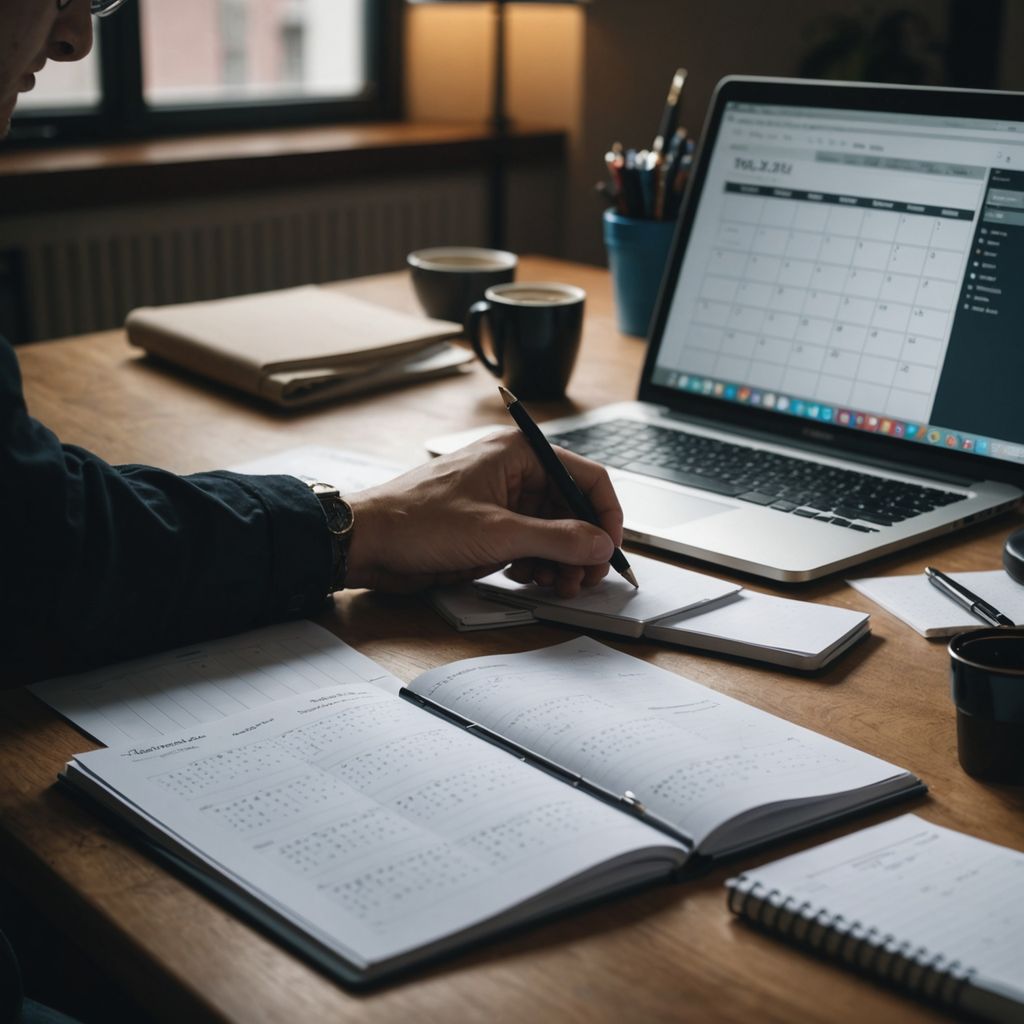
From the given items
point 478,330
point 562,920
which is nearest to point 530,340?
point 478,330

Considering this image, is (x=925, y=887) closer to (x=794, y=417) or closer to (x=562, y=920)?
(x=562, y=920)

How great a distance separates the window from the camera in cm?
291

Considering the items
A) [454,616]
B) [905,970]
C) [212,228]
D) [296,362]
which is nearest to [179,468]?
[296,362]

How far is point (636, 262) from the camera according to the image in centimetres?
163

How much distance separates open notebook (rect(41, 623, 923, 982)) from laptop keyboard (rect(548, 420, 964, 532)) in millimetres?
314

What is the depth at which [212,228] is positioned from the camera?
9.66ft

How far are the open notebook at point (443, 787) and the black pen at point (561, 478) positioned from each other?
Result: 116mm

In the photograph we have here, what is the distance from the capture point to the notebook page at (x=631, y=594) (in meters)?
0.90

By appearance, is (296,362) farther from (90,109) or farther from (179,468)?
(90,109)

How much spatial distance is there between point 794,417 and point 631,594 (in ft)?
1.28

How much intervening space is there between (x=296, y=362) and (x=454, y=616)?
0.56m

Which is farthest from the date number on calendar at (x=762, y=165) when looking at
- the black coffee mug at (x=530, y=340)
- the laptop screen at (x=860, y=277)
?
the black coffee mug at (x=530, y=340)

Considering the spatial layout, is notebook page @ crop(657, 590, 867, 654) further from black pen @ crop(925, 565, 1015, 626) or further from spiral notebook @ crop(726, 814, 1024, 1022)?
spiral notebook @ crop(726, 814, 1024, 1022)

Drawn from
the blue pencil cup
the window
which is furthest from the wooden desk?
the window
